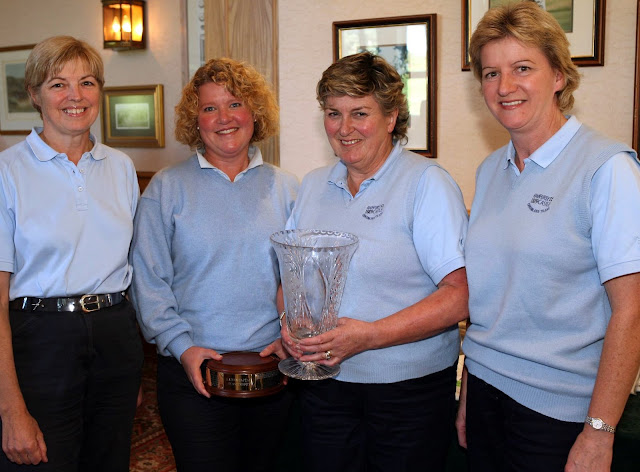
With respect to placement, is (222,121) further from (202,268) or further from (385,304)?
(385,304)

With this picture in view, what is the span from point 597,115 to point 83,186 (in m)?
1.99

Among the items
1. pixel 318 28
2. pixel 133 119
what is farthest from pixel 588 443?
pixel 133 119

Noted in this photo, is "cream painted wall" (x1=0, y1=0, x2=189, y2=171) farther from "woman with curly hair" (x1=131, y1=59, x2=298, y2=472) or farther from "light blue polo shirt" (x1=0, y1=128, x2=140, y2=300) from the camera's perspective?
"light blue polo shirt" (x1=0, y1=128, x2=140, y2=300)

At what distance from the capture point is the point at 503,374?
151 centimetres

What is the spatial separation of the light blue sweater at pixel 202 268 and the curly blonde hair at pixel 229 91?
18cm

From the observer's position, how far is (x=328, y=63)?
125 inches

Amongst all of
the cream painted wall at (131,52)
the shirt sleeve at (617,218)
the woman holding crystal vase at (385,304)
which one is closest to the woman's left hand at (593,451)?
the shirt sleeve at (617,218)

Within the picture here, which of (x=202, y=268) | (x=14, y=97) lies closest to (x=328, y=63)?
(x=202, y=268)

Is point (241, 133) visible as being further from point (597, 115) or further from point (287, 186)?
point (597, 115)

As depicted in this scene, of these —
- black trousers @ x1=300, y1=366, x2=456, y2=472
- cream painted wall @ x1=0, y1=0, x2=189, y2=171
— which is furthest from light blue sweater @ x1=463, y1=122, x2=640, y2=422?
cream painted wall @ x1=0, y1=0, x2=189, y2=171

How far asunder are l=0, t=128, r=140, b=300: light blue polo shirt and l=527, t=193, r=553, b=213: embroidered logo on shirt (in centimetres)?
117

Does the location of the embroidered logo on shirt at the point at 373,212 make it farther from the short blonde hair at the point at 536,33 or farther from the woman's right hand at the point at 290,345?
the short blonde hair at the point at 536,33

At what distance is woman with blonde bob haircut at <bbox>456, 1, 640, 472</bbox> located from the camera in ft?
4.35

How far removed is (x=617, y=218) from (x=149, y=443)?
2810mm
